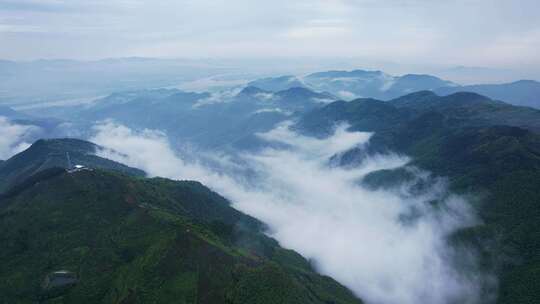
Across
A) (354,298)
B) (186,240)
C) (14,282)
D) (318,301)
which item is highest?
A: (186,240)

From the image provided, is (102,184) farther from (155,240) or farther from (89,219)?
(155,240)

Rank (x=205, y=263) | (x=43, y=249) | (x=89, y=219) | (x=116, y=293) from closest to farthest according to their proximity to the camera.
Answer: (x=116, y=293) → (x=205, y=263) → (x=43, y=249) → (x=89, y=219)

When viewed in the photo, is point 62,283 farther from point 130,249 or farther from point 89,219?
point 89,219

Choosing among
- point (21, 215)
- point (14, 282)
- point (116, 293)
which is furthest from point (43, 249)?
point (116, 293)

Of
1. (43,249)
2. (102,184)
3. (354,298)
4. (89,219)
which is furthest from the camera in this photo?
(354,298)

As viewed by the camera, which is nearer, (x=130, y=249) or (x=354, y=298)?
(x=130, y=249)

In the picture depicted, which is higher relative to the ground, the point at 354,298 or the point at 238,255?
the point at 238,255

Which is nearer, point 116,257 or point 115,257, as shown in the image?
point 115,257

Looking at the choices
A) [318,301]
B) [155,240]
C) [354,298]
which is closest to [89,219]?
[155,240]
